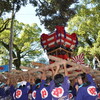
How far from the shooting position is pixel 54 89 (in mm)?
5922

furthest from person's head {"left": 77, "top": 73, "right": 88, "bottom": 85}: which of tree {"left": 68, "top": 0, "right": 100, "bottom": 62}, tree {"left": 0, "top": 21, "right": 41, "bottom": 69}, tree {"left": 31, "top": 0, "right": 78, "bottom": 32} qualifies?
tree {"left": 0, "top": 21, "right": 41, "bottom": 69}

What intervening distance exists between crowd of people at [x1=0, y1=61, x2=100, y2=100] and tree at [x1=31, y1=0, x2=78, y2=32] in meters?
4.48

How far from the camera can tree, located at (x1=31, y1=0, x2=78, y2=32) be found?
10863 mm

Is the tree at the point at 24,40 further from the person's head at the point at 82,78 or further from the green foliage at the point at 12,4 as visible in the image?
the person's head at the point at 82,78

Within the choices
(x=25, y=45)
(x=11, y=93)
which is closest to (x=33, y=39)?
(x=25, y=45)

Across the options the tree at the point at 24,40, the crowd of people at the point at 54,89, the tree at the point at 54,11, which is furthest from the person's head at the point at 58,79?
the tree at the point at 24,40

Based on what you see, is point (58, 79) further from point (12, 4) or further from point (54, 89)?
point (12, 4)

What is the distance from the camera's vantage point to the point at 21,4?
40.0ft

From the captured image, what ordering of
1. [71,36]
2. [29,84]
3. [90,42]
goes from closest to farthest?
1. [29,84]
2. [71,36]
3. [90,42]

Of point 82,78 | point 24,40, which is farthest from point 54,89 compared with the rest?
point 24,40

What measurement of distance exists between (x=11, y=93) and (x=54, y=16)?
17.4 ft

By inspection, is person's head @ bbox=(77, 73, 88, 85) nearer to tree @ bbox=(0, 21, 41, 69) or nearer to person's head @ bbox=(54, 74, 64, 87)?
person's head @ bbox=(54, 74, 64, 87)

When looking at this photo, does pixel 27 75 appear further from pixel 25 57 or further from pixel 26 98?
pixel 25 57

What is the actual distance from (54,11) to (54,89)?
21.3ft
